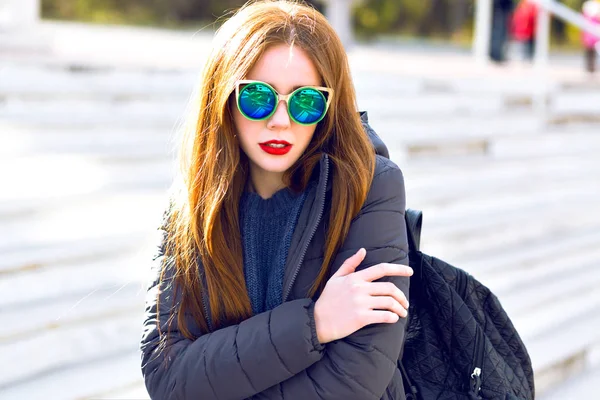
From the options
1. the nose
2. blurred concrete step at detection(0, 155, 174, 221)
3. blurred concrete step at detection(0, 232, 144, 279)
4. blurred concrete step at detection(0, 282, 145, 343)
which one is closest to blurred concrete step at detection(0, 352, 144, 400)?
blurred concrete step at detection(0, 282, 145, 343)

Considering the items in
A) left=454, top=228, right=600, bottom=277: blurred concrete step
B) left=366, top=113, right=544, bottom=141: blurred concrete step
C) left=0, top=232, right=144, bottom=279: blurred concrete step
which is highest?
left=366, top=113, right=544, bottom=141: blurred concrete step

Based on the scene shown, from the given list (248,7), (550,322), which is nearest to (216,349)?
(248,7)

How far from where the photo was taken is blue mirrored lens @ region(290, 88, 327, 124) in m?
1.38

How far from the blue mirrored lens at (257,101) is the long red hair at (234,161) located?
3 centimetres

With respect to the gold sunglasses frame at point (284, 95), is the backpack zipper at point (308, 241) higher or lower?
lower

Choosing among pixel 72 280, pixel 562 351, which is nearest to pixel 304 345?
pixel 72 280

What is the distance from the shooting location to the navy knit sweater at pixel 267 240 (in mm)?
1458

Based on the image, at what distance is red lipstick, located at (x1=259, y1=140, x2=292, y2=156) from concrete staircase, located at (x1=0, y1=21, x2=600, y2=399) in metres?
0.87

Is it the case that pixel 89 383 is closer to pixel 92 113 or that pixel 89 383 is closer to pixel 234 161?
pixel 234 161

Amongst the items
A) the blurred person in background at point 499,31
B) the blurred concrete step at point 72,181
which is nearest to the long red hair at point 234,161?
the blurred concrete step at point 72,181

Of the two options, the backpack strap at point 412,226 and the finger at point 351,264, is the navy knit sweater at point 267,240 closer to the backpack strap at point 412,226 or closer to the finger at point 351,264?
the finger at point 351,264

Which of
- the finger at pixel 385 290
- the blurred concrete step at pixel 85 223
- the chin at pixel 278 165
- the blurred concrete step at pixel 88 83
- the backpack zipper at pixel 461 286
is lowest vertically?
the blurred concrete step at pixel 85 223

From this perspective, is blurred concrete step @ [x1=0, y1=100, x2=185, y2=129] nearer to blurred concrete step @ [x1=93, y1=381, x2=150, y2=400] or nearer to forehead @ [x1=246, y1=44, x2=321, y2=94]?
blurred concrete step @ [x1=93, y1=381, x2=150, y2=400]

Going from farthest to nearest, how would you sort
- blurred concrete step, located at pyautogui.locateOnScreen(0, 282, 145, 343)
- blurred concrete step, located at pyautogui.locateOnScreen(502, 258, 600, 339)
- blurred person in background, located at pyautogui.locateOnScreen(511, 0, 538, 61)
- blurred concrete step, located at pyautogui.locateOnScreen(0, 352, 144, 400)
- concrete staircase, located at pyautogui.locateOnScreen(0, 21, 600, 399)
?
blurred person in background, located at pyautogui.locateOnScreen(511, 0, 538, 61) < blurred concrete step, located at pyautogui.locateOnScreen(502, 258, 600, 339) < concrete staircase, located at pyautogui.locateOnScreen(0, 21, 600, 399) < blurred concrete step, located at pyautogui.locateOnScreen(0, 282, 145, 343) < blurred concrete step, located at pyautogui.locateOnScreen(0, 352, 144, 400)
